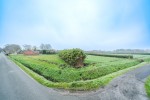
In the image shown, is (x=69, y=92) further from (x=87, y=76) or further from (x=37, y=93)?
(x=87, y=76)

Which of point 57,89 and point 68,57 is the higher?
point 68,57

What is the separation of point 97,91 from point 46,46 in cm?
12930

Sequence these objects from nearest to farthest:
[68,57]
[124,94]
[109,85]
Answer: [124,94] < [109,85] < [68,57]

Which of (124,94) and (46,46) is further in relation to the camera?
(46,46)

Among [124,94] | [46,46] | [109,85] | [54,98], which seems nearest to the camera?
[54,98]

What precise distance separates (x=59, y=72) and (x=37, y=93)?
6.41 metres

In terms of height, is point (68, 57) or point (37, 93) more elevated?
point (68, 57)

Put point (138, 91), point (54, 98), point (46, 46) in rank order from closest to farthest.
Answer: point (54, 98) → point (138, 91) → point (46, 46)

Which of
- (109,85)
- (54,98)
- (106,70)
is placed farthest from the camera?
(106,70)

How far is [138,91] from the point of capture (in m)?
11.3

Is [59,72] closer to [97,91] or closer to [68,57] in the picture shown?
[97,91]

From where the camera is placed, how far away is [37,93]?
10531mm

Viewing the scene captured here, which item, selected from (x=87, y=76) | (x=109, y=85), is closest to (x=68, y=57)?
(x=87, y=76)

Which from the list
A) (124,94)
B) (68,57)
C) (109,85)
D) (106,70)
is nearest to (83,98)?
(124,94)
